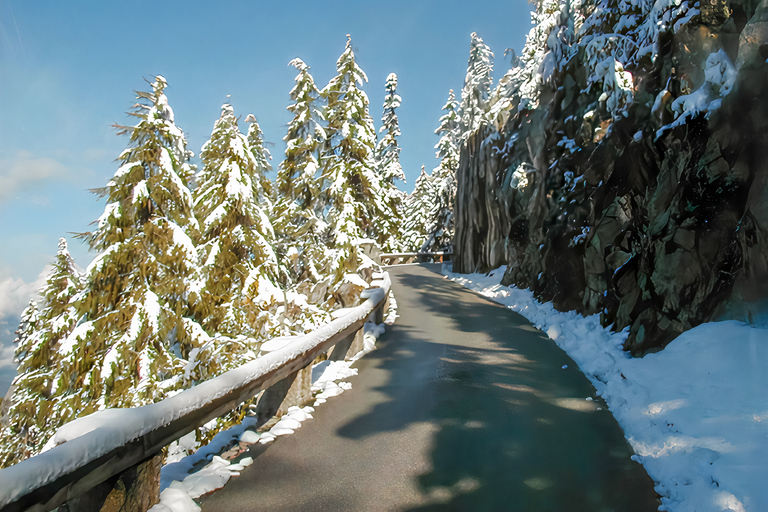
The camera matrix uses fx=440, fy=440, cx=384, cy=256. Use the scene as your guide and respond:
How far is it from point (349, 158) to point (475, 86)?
20.3 metres

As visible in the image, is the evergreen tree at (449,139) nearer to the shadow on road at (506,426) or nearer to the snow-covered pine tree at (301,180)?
the snow-covered pine tree at (301,180)

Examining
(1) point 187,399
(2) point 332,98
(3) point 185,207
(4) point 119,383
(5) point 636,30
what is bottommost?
(4) point 119,383

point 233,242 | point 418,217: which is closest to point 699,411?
point 233,242

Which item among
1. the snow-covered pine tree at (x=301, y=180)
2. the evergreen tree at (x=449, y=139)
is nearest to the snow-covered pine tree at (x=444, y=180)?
the evergreen tree at (x=449, y=139)

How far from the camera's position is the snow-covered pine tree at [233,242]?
13.4 metres

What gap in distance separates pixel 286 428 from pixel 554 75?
15763 mm

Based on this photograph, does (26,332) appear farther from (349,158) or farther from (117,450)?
(117,450)

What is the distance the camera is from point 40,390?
1600 cm

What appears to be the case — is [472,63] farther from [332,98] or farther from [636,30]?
[636,30]

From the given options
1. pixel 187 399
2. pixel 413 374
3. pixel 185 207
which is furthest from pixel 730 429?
pixel 185 207

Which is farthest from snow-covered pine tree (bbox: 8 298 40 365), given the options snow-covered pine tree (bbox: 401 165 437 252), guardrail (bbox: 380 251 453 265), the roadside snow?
snow-covered pine tree (bbox: 401 165 437 252)

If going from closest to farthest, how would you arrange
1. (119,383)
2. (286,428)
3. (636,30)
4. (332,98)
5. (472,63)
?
1. (286,428)
2. (119,383)
3. (636,30)
4. (332,98)
5. (472,63)

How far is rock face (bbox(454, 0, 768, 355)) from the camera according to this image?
263 inches

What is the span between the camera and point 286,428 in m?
5.16
